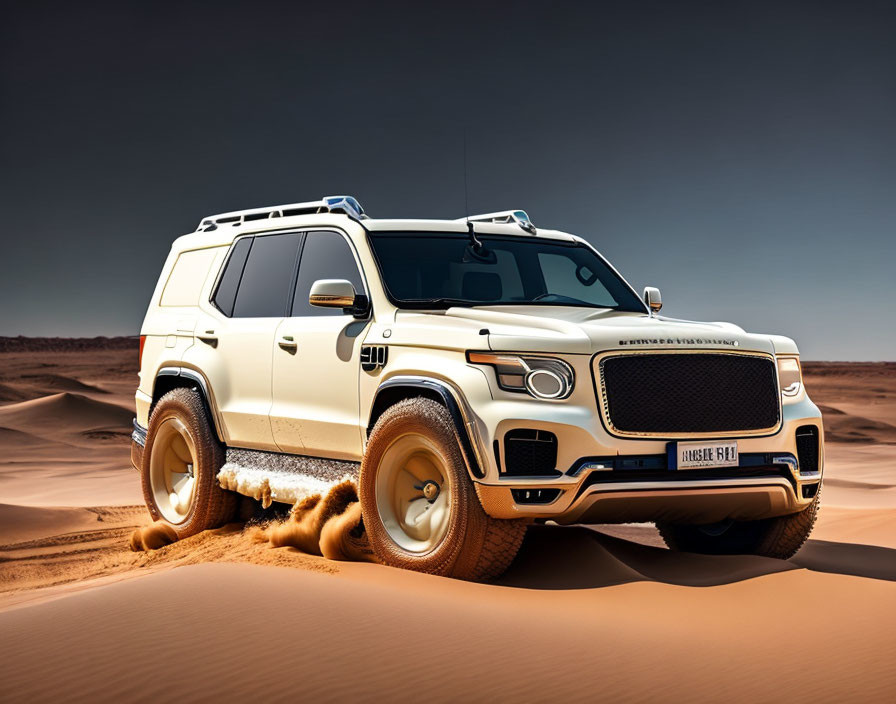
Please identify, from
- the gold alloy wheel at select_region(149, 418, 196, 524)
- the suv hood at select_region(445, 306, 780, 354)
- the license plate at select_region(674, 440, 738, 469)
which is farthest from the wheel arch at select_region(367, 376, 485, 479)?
the gold alloy wheel at select_region(149, 418, 196, 524)

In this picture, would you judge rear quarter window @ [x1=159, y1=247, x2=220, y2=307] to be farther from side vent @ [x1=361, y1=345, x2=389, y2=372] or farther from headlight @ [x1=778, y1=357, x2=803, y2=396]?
headlight @ [x1=778, y1=357, x2=803, y2=396]

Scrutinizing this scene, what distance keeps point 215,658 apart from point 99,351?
300 feet

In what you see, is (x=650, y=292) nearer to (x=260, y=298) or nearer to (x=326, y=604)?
(x=260, y=298)

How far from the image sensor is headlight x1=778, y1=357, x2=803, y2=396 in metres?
7.06

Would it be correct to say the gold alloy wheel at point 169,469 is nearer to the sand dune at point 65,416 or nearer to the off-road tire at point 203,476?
the off-road tire at point 203,476

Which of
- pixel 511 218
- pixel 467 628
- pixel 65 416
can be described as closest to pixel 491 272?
pixel 511 218

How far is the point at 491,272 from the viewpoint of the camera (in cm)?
807

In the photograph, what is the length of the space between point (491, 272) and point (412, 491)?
6.59ft

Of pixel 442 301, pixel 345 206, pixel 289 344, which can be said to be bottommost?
pixel 289 344

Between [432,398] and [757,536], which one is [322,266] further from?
[757,536]

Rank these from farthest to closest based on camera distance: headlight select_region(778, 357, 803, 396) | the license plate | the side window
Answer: the side window
headlight select_region(778, 357, 803, 396)
the license plate

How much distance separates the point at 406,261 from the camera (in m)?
7.66

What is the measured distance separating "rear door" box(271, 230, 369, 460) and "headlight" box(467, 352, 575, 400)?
4.11ft

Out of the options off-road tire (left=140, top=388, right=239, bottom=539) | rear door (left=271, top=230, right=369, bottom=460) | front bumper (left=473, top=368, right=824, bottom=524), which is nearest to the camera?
front bumper (left=473, top=368, right=824, bottom=524)
